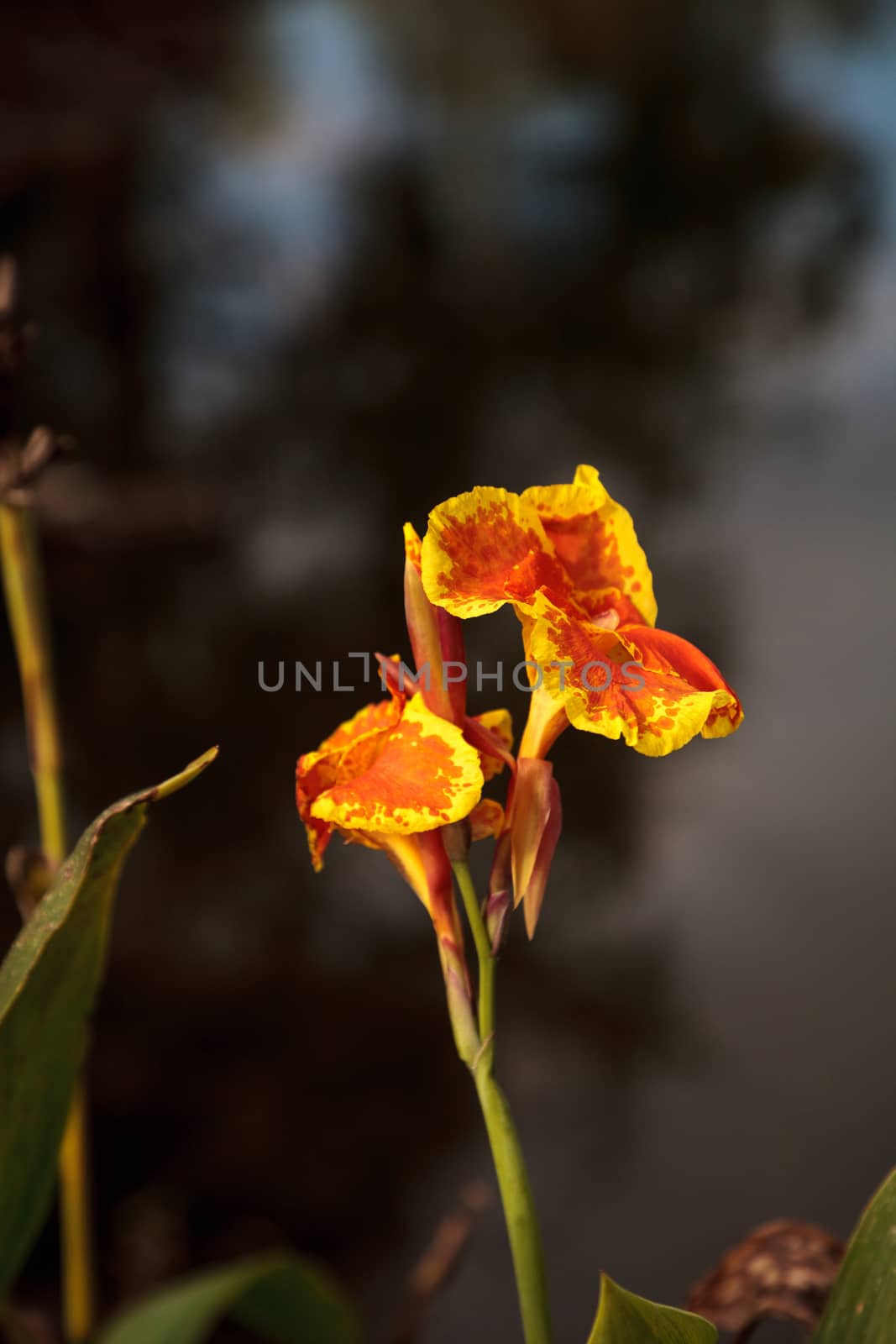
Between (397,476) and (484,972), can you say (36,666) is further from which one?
(397,476)

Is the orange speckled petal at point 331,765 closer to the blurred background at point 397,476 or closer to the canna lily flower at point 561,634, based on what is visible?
the canna lily flower at point 561,634

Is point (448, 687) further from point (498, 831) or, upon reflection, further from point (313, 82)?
point (313, 82)

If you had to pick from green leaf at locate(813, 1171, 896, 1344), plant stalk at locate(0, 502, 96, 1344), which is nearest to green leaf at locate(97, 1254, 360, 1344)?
plant stalk at locate(0, 502, 96, 1344)

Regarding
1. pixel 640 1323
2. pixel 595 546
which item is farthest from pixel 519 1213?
pixel 595 546

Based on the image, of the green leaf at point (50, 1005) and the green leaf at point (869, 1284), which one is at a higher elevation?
the green leaf at point (50, 1005)

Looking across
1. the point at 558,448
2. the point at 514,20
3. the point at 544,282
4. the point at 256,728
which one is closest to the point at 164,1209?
the point at 256,728

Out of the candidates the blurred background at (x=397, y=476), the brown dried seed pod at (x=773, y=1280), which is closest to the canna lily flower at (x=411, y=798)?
the brown dried seed pod at (x=773, y=1280)
